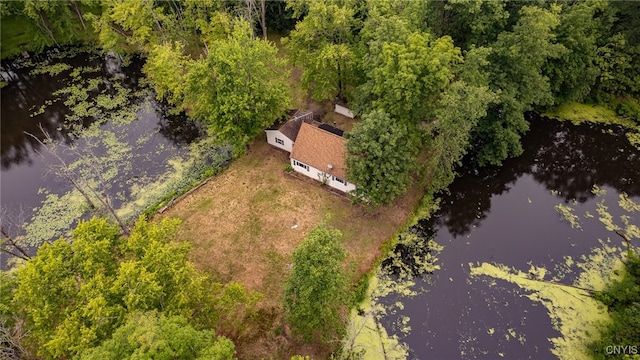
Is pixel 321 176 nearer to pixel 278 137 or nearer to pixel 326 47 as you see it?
pixel 278 137

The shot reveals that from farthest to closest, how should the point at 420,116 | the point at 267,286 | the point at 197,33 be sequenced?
the point at 197,33 < the point at 420,116 < the point at 267,286

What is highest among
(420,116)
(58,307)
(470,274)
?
(420,116)

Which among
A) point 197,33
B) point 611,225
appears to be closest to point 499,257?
point 611,225

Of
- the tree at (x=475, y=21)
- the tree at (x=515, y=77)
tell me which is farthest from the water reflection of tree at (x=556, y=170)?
the tree at (x=475, y=21)

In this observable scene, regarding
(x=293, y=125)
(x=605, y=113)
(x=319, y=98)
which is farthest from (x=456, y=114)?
(x=605, y=113)

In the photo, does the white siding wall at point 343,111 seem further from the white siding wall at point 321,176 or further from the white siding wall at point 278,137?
the white siding wall at point 321,176

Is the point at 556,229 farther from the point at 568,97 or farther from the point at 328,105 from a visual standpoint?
the point at 328,105
